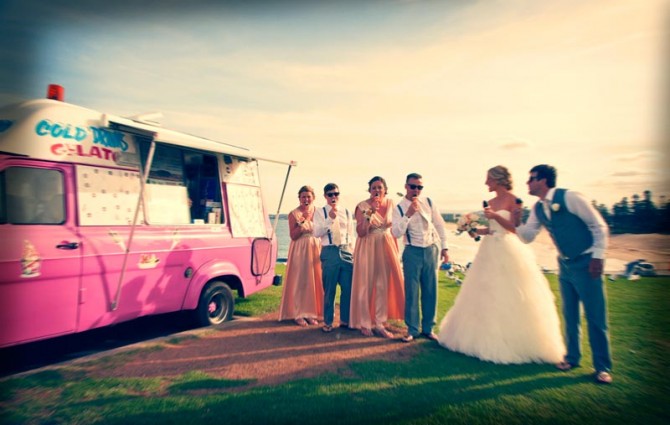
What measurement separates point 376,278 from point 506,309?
6.30ft

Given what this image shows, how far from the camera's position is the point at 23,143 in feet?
12.8

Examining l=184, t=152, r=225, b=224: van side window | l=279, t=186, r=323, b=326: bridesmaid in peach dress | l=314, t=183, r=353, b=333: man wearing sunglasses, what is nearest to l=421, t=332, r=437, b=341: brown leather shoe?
l=314, t=183, r=353, b=333: man wearing sunglasses

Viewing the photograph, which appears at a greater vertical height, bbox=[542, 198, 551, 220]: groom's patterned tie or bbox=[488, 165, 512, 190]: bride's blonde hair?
bbox=[488, 165, 512, 190]: bride's blonde hair

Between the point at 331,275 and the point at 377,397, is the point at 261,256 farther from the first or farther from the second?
the point at 377,397

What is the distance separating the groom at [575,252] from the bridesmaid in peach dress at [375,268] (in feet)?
6.26

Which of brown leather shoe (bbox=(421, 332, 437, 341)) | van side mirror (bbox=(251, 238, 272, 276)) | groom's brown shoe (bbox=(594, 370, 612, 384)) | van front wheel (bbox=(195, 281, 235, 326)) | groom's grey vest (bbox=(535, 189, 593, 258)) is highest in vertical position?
groom's grey vest (bbox=(535, 189, 593, 258))

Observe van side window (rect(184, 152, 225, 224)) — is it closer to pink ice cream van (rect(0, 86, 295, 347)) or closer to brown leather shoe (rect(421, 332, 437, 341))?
pink ice cream van (rect(0, 86, 295, 347))

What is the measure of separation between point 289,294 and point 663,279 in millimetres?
8879

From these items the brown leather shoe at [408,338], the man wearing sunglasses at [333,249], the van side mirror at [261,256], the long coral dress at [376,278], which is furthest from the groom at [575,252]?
the van side mirror at [261,256]

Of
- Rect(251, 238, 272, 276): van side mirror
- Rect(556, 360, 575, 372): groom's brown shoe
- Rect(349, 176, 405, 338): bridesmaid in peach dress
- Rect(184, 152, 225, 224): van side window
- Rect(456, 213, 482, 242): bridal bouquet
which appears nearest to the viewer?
Rect(556, 360, 575, 372): groom's brown shoe

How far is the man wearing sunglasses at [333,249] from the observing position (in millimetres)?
5785

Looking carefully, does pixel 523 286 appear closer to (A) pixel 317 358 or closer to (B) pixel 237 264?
(A) pixel 317 358

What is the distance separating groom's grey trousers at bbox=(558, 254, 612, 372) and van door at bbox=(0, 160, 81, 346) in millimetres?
5511

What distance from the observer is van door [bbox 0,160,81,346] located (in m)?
3.59
